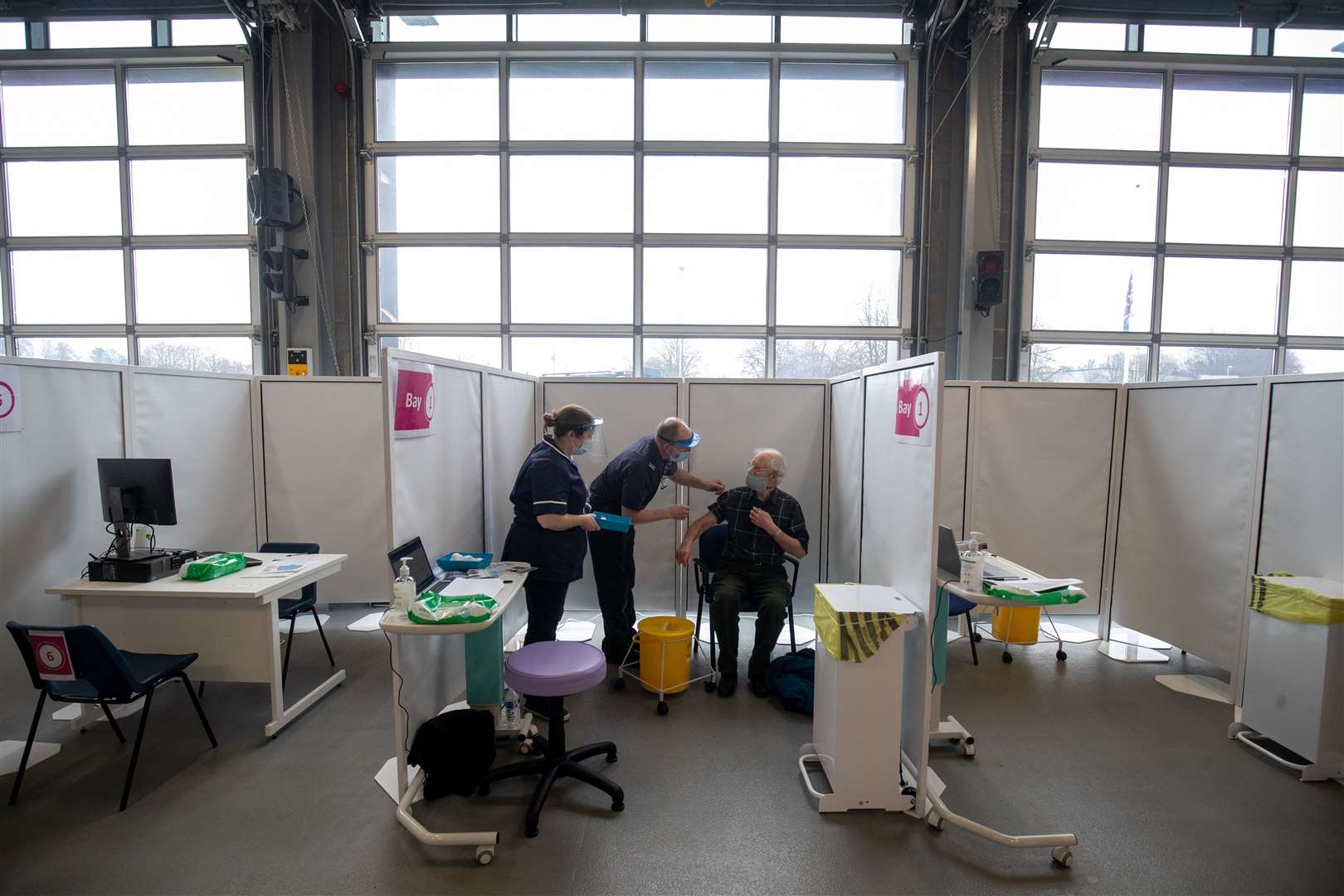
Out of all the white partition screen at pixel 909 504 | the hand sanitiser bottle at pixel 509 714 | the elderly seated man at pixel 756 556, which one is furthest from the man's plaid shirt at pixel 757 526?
the hand sanitiser bottle at pixel 509 714

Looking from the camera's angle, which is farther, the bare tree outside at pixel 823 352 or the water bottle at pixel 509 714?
the bare tree outside at pixel 823 352

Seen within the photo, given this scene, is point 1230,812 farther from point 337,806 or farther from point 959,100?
point 959,100

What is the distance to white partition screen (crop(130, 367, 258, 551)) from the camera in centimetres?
321

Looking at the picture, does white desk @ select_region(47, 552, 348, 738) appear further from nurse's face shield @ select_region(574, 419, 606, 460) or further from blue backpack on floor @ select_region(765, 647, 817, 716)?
blue backpack on floor @ select_region(765, 647, 817, 716)

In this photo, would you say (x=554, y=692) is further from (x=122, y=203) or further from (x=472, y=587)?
(x=122, y=203)

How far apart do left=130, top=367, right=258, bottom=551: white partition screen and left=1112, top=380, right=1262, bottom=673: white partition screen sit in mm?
5843

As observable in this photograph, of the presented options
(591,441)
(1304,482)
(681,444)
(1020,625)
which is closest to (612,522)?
(591,441)

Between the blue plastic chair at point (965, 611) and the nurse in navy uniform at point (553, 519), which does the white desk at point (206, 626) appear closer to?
the nurse in navy uniform at point (553, 519)

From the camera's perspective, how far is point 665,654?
2.92 meters

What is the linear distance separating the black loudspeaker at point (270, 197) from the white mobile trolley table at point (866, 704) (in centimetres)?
504

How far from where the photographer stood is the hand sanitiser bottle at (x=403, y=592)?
2.06 meters

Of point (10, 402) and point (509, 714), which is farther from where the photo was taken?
point (509, 714)

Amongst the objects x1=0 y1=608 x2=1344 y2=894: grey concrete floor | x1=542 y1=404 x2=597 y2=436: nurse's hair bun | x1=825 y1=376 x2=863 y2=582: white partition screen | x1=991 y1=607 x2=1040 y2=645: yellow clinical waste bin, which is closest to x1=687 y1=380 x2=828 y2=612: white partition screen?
x1=825 y1=376 x2=863 y2=582: white partition screen

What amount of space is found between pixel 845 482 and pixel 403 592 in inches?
94.5
